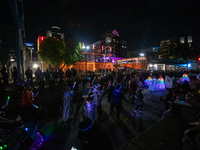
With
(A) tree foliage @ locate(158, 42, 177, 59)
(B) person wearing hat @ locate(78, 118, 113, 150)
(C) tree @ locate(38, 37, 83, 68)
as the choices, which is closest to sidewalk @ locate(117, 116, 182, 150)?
(B) person wearing hat @ locate(78, 118, 113, 150)

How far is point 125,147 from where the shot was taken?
7.32 feet

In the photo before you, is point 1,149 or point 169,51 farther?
point 169,51

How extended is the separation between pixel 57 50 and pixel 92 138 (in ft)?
67.3

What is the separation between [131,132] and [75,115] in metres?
3.19

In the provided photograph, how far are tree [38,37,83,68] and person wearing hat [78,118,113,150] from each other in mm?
19905

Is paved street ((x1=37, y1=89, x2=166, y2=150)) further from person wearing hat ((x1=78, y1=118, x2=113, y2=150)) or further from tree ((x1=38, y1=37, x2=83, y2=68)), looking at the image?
tree ((x1=38, y1=37, x2=83, y2=68))

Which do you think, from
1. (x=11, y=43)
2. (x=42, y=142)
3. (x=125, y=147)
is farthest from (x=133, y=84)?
(x=11, y=43)

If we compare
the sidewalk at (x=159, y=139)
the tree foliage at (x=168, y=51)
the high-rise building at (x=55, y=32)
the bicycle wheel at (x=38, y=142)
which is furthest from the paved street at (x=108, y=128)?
the tree foliage at (x=168, y=51)

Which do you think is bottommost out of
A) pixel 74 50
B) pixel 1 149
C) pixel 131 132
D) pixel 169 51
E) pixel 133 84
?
Result: pixel 131 132

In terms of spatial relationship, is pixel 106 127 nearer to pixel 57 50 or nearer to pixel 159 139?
pixel 159 139

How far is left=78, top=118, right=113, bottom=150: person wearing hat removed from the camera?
5.37 ft

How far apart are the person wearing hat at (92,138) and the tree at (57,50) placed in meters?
19.9

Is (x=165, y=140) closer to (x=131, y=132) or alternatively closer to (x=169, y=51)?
(x=131, y=132)

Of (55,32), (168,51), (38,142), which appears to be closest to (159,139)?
(38,142)
